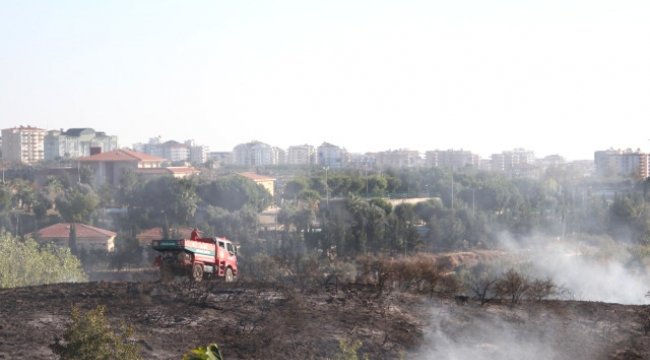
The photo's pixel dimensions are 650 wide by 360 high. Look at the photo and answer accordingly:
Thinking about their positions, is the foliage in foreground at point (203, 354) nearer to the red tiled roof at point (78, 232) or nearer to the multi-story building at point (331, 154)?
the red tiled roof at point (78, 232)

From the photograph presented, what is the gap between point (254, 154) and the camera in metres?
187

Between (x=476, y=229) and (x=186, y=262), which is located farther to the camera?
(x=476, y=229)

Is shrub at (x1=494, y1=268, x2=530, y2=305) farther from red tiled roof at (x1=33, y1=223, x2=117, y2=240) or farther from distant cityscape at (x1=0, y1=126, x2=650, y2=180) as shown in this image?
distant cityscape at (x1=0, y1=126, x2=650, y2=180)

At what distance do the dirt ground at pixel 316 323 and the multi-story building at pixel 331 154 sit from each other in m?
159

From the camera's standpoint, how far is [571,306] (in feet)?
54.1

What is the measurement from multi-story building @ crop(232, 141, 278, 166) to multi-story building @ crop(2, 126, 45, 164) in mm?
42735

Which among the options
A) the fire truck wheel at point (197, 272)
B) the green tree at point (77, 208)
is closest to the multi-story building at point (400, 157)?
the green tree at point (77, 208)

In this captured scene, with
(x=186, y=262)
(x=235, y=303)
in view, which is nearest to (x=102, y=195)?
(x=186, y=262)

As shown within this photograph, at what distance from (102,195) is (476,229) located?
3094cm

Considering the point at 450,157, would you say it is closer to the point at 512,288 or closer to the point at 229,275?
the point at 229,275

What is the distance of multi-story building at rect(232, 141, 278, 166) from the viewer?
188 m

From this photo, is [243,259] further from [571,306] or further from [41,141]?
[41,141]

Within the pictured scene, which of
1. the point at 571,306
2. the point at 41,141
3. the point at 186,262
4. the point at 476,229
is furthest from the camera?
the point at 41,141

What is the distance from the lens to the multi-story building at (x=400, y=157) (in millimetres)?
180250
